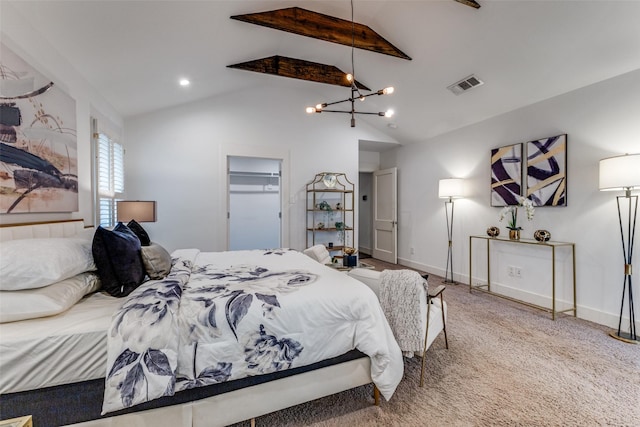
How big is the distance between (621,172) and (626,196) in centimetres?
25

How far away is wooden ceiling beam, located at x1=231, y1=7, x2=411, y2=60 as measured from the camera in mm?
2850

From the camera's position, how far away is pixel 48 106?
202cm

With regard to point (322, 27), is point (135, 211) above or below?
below

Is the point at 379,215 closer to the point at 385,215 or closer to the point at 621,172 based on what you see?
the point at 385,215

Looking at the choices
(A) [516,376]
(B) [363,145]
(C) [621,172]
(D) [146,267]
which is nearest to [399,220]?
(B) [363,145]

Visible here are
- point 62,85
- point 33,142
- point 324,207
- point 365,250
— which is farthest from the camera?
point 365,250

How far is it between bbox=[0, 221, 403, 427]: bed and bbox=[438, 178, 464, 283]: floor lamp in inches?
124

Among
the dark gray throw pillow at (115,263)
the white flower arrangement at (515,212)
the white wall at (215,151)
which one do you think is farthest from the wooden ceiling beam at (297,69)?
the dark gray throw pillow at (115,263)

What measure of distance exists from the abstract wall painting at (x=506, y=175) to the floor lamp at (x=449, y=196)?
482 millimetres

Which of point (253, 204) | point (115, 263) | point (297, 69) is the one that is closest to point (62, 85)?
point (115, 263)

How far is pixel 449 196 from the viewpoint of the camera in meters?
4.36

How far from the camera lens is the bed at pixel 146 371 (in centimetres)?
119

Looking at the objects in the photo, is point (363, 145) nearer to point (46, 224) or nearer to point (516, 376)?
point (516, 376)

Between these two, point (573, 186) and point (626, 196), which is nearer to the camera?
point (626, 196)
